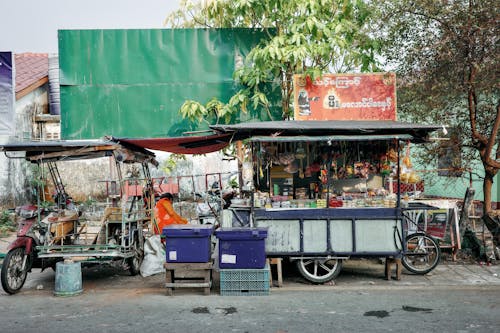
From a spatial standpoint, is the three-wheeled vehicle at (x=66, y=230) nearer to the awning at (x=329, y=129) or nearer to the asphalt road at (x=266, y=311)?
the asphalt road at (x=266, y=311)

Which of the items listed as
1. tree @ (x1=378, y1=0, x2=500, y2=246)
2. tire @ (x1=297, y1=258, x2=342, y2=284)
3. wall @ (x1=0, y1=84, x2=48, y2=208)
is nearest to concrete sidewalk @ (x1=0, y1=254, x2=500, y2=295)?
tire @ (x1=297, y1=258, x2=342, y2=284)

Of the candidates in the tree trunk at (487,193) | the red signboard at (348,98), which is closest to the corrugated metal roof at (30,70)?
the red signboard at (348,98)

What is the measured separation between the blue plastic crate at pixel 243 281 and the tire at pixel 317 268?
1.05 metres

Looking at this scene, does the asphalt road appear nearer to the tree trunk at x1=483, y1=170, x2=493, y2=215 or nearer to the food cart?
the food cart

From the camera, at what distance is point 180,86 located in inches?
467

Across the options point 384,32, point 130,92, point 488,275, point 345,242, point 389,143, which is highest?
point 384,32

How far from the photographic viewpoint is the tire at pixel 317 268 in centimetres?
857

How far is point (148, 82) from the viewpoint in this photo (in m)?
11.8

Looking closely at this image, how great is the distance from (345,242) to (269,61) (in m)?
4.41

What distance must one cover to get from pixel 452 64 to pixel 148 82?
6.80m

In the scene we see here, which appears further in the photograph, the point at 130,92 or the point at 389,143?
the point at 130,92

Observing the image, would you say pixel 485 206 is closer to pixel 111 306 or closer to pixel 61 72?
pixel 111 306

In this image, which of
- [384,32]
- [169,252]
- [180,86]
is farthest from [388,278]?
[180,86]

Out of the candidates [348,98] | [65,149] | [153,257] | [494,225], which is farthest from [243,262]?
[494,225]
